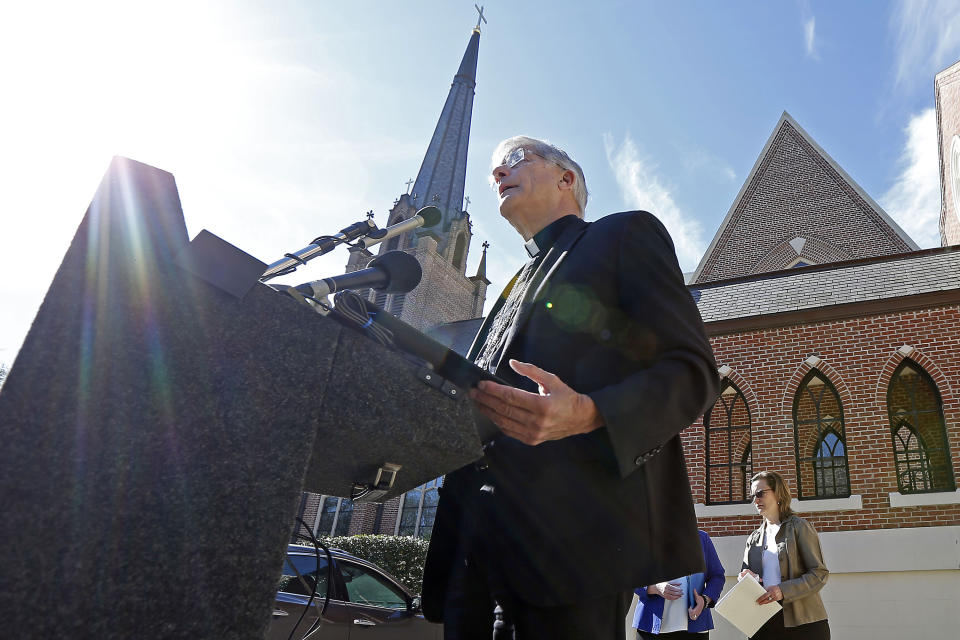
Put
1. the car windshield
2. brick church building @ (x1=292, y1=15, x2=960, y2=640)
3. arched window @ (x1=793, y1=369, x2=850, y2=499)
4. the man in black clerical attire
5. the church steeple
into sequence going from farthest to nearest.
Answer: the church steeple < arched window @ (x1=793, y1=369, x2=850, y2=499) < brick church building @ (x1=292, y1=15, x2=960, y2=640) < the car windshield < the man in black clerical attire

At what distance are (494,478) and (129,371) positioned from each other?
894mm

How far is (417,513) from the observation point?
23219 millimetres

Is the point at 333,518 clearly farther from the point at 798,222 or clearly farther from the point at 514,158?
the point at 514,158

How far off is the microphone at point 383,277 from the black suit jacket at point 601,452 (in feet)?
1.43

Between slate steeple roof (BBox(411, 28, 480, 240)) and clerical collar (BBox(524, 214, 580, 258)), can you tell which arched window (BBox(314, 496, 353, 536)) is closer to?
slate steeple roof (BBox(411, 28, 480, 240))

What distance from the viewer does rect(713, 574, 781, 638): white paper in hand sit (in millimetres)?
5168

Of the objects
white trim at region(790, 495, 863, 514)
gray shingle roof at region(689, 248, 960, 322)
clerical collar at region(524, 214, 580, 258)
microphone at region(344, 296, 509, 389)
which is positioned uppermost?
gray shingle roof at region(689, 248, 960, 322)

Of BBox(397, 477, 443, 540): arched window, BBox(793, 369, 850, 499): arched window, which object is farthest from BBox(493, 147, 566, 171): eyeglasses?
BBox(397, 477, 443, 540): arched window

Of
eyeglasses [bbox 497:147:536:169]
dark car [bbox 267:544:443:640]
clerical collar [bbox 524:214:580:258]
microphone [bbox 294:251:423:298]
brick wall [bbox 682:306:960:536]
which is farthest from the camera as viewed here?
brick wall [bbox 682:306:960:536]


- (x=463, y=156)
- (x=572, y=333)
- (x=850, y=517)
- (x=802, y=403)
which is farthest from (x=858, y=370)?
(x=463, y=156)

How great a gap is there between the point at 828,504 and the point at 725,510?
1.67 meters

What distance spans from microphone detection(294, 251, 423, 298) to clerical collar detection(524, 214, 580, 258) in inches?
16.4

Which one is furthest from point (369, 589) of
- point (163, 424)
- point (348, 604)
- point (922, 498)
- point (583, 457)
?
point (922, 498)

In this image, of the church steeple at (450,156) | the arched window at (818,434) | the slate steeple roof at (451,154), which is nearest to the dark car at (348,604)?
the arched window at (818,434)
